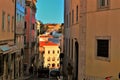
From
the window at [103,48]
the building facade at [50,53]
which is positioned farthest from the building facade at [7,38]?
the building facade at [50,53]

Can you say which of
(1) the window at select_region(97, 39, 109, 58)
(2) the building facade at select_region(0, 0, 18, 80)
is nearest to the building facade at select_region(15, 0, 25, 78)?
(2) the building facade at select_region(0, 0, 18, 80)

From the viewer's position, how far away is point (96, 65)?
23281 mm

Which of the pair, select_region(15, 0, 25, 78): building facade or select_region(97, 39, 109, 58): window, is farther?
select_region(15, 0, 25, 78): building facade

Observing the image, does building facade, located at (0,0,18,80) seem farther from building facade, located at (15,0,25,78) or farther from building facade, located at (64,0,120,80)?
building facade, located at (64,0,120,80)

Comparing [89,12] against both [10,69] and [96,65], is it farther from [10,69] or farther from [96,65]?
[10,69]

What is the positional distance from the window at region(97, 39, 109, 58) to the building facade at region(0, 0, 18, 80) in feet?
30.4

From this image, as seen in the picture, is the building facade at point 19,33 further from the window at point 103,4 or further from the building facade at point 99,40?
the window at point 103,4

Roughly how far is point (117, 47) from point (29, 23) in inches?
1938

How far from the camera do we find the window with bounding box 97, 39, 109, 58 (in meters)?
22.6

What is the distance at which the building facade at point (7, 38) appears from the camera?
32.4 metres

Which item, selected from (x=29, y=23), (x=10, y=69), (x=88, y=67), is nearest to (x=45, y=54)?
(x=29, y=23)

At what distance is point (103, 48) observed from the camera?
23047mm

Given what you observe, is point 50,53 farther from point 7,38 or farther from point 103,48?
point 103,48

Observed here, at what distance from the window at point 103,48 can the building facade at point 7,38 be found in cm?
926
